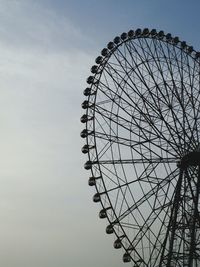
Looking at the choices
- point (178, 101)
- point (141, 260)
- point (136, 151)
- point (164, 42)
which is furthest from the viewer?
point (164, 42)

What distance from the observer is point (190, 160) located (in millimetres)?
35969

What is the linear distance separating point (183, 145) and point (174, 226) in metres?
5.77

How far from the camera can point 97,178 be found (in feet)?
117

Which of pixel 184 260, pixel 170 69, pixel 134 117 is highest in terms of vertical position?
pixel 170 69

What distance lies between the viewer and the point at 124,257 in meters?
34.6

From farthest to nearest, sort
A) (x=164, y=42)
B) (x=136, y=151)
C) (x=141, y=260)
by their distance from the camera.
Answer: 1. (x=164, y=42)
2. (x=136, y=151)
3. (x=141, y=260)

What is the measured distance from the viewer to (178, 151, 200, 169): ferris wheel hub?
35938mm

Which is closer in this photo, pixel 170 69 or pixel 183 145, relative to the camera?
pixel 183 145

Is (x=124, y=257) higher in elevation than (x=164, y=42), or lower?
lower

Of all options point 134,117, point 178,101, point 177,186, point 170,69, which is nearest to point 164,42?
point 170,69

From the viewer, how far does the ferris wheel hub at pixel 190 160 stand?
35.9 metres

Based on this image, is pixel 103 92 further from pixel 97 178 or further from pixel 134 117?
pixel 97 178

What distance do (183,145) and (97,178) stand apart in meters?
6.42

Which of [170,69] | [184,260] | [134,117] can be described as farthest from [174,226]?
[170,69]
